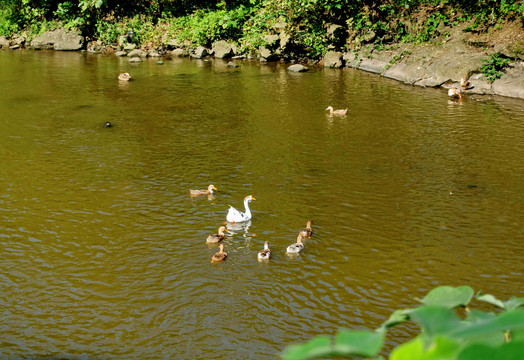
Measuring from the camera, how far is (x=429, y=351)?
0.99 meters

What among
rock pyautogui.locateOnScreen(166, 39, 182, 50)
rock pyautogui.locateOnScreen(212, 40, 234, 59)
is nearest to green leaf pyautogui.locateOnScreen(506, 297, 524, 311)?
rock pyautogui.locateOnScreen(212, 40, 234, 59)

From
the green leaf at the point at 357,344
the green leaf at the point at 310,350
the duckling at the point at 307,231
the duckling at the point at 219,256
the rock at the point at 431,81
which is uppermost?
the green leaf at the point at 357,344

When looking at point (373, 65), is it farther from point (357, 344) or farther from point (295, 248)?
point (357, 344)

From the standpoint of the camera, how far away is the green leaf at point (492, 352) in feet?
3.11

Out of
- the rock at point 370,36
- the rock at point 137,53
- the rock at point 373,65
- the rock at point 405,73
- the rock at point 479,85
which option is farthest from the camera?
the rock at point 137,53

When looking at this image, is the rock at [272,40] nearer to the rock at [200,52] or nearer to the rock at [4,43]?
the rock at [200,52]

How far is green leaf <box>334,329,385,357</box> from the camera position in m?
1.04

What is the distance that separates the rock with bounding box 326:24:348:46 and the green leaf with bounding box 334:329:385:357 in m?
33.6

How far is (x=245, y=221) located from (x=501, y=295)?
5.52 meters

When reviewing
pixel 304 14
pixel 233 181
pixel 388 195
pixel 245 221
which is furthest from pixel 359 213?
pixel 304 14

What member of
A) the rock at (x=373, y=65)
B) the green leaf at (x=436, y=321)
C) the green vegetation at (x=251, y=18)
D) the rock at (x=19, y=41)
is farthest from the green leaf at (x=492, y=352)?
the rock at (x=19, y=41)

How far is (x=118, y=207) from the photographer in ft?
44.8

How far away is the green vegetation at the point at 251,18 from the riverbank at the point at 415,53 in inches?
17.2

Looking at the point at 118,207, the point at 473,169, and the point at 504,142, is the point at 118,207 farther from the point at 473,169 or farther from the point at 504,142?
the point at 504,142
